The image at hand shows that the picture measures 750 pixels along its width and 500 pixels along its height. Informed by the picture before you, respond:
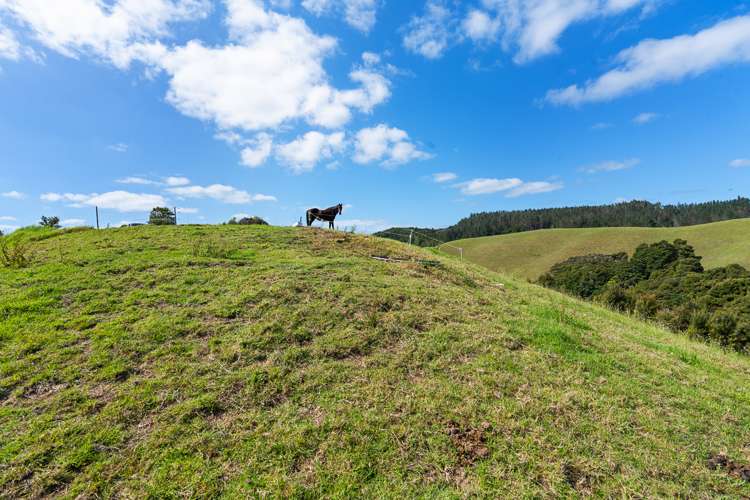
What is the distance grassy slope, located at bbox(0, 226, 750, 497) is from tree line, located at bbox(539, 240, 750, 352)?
10196mm

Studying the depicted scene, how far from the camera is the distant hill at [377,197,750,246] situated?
289 ft

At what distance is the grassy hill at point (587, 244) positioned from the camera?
48.1m

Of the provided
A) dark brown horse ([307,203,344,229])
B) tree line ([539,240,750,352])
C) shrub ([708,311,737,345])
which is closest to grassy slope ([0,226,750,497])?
dark brown horse ([307,203,344,229])

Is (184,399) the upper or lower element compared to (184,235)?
lower

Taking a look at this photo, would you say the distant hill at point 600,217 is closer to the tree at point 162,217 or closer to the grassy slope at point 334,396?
the tree at point 162,217

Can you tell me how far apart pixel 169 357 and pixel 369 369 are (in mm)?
2648

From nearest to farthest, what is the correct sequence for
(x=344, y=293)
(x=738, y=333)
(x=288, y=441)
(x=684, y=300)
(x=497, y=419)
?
(x=288, y=441), (x=497, y=419), (x=344, y=293), (x=738, y=333), (x=684, y=300)

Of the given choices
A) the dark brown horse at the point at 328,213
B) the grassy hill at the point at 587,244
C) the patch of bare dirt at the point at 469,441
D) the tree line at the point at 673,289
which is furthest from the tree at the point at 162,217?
the grassy hill at the point at 587,244

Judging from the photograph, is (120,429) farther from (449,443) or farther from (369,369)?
(449,443)

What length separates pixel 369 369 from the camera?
14.1 ft

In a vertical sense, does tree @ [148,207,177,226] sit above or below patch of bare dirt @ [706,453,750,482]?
above

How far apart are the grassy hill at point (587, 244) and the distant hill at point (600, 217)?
2066 centimetres

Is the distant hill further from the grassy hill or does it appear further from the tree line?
the tree line

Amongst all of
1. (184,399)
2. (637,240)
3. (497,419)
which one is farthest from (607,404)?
(637,240)
